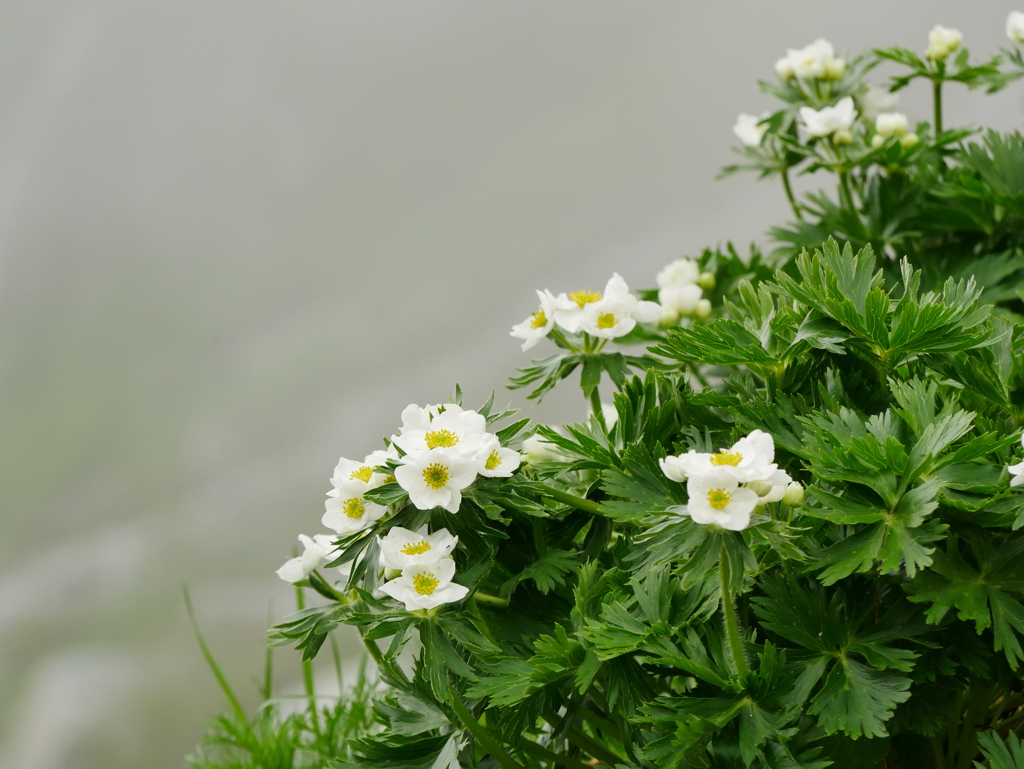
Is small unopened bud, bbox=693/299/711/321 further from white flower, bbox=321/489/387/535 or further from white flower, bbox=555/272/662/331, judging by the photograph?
white flower, bbox=321/489/387/535

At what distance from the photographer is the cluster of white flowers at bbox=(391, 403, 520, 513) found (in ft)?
2.31

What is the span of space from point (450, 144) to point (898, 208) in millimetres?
1251

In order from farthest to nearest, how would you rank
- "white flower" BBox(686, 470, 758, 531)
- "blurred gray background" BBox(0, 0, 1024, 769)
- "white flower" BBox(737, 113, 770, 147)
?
"blurred gray background" BBox(0, 0, 1024, 769) → "white flower" BBox(737, 113, 770, 147) → "white flower" BBox(686, 470, 758, 531)

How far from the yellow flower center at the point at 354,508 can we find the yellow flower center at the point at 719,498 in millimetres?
313

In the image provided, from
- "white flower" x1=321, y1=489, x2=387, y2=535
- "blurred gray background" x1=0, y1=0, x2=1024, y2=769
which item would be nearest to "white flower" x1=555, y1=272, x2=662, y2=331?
"white flower" x1=321, y1=489, x2=387, y2=535

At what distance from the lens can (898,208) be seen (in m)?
1.33

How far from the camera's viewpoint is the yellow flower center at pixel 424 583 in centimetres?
71

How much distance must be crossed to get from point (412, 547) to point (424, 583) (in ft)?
0.11

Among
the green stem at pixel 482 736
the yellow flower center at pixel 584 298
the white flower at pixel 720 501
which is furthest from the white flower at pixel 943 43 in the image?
the green stem at pixel 482 736

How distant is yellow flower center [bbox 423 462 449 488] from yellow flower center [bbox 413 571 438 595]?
0.07m

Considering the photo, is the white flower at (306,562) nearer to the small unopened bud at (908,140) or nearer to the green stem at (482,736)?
the green stem at (482,736)

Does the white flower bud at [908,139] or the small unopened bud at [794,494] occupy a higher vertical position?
the white flower bud at [908,139]

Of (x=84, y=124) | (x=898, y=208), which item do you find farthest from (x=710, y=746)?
(x=84, y=124)

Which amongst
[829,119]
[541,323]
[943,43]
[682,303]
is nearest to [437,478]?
[541,323]
